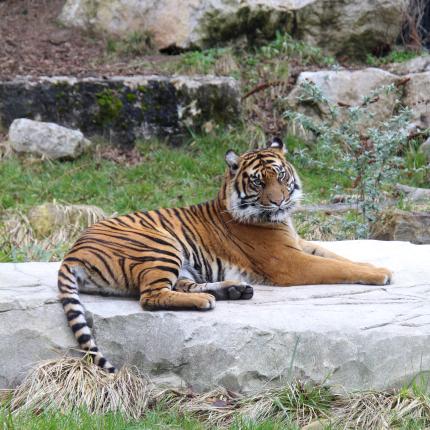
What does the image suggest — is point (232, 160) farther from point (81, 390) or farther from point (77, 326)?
point (81, 390)

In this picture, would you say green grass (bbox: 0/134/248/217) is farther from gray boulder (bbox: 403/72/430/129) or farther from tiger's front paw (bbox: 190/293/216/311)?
tiger's front paw (bbox: 190/293/216/311)

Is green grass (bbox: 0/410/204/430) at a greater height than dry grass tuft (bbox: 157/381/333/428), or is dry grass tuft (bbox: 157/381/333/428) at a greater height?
green grass (bbox: 0/410/204/430)

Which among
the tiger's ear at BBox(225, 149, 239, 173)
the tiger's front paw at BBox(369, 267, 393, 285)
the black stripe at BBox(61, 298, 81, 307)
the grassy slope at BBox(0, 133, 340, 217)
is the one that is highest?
the tiger's ear at BBox(225, 149, 239, 173)

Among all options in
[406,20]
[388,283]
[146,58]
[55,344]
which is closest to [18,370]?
[55,344]

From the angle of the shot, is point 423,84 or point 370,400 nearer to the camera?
point 370,400

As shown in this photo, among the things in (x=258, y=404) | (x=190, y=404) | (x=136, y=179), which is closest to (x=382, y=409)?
(x=258, y=404)

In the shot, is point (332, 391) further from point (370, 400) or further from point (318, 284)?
point (318, 284)

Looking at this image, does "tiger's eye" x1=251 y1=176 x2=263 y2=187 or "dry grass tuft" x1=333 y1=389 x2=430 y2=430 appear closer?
"dry grass tuft" x1=333 y1=389 x2=430 y2=430

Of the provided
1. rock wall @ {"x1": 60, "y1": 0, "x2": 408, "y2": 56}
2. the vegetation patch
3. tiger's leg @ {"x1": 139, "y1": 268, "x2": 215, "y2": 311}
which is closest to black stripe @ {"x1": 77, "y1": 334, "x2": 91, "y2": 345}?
the vegetation patch

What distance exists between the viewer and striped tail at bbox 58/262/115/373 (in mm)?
5336

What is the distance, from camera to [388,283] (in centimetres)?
616

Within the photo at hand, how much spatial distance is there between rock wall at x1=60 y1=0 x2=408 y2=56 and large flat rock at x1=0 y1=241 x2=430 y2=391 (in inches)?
386

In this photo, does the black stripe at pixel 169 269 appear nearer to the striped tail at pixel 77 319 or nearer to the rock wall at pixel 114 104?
the striped tail at pixel 77 319

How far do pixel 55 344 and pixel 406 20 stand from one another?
1201 centimetres
